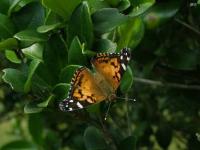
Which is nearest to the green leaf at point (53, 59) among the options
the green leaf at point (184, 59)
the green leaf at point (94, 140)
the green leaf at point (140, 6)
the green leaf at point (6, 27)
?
the green leaf at point (6, 27)

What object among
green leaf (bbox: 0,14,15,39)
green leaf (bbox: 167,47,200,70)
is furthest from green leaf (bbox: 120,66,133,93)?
green leaf (bbox: 167,47,200,70)

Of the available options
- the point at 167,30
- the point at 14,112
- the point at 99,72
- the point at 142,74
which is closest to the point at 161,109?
the point at 142,74

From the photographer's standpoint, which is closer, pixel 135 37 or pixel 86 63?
pixel 86 63

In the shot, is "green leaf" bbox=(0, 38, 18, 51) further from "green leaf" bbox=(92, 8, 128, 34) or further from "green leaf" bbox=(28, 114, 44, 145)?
"green leaf" bbox=(28, 114, 44, 145)

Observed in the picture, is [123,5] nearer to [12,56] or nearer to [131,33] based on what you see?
[131,33]

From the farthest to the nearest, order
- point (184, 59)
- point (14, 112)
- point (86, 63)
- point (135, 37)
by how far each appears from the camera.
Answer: point (14, 112)
point (184, 59)
point (135, 37)
point (86, 63)

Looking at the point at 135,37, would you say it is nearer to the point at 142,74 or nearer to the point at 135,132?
the point at 142,74
